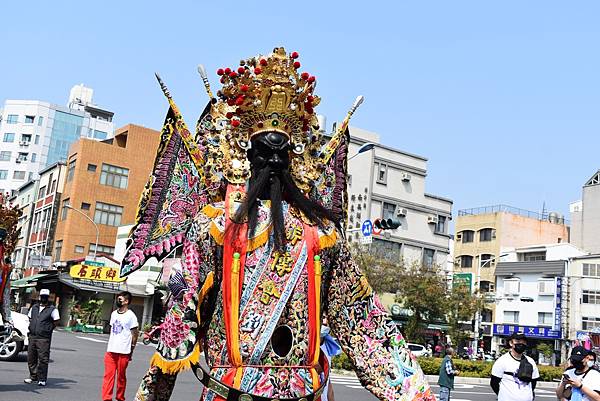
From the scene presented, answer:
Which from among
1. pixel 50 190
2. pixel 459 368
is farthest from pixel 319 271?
pixel 50 190

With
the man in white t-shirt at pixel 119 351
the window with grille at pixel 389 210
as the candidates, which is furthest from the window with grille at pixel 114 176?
the man in white t-shirt at pixel 119 351

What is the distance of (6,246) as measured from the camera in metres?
9.33

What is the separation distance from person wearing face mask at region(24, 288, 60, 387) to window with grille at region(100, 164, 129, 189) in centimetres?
4002

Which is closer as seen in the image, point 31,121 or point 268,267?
point 268,267

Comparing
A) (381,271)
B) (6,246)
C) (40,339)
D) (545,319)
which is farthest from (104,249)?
(6,246)

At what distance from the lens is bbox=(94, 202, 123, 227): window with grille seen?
1982 inches

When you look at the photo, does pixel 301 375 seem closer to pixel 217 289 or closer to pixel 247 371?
Result: pixel 247 371

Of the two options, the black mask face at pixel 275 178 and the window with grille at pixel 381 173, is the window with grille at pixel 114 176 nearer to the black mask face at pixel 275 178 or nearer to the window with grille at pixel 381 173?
the window with grille at pixel 381 173

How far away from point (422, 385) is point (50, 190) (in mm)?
56757

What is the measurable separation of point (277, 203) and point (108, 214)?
49815 mm

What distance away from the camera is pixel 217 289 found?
9.13ft

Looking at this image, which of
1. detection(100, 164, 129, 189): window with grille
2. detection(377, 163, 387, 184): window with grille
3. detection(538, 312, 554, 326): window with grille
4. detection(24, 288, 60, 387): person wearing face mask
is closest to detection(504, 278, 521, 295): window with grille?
detection(538, 312, 554, 326): window with grille

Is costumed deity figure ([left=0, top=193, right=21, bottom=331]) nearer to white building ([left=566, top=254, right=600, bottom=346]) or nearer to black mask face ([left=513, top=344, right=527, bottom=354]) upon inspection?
black mask face ([left=513, top=344, right=527, bottom=354])

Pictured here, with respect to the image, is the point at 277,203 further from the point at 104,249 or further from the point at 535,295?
the point at 535,295
